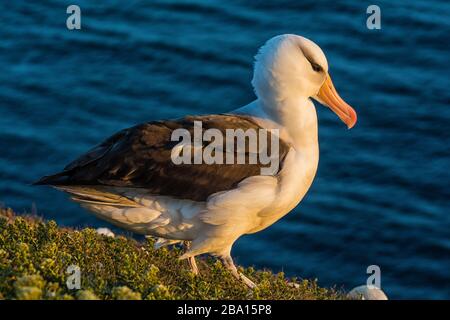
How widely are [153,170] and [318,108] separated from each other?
11.4 m

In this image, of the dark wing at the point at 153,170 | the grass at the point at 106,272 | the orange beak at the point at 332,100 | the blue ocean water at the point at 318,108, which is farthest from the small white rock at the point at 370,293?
the blue ocean water at the point at 318,108

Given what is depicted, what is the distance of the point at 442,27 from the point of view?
22062mm

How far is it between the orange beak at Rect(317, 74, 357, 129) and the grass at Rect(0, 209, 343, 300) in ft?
6.06

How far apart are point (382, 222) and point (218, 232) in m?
9.35

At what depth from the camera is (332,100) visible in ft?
34.2

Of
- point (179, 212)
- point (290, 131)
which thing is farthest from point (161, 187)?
point (290, 131)

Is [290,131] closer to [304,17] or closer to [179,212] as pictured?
[179,212]

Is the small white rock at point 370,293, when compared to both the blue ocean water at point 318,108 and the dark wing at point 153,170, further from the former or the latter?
the blue ocean water at point 318,108

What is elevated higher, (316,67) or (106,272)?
(316,67)

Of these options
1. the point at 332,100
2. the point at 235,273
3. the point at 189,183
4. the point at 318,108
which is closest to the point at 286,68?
the point at 332,100

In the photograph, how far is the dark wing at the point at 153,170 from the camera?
30.0ft

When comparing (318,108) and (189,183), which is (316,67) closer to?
(189,183)

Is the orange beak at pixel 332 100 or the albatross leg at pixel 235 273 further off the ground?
the orange beak at pixel 332 100

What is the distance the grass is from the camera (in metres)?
8.07
